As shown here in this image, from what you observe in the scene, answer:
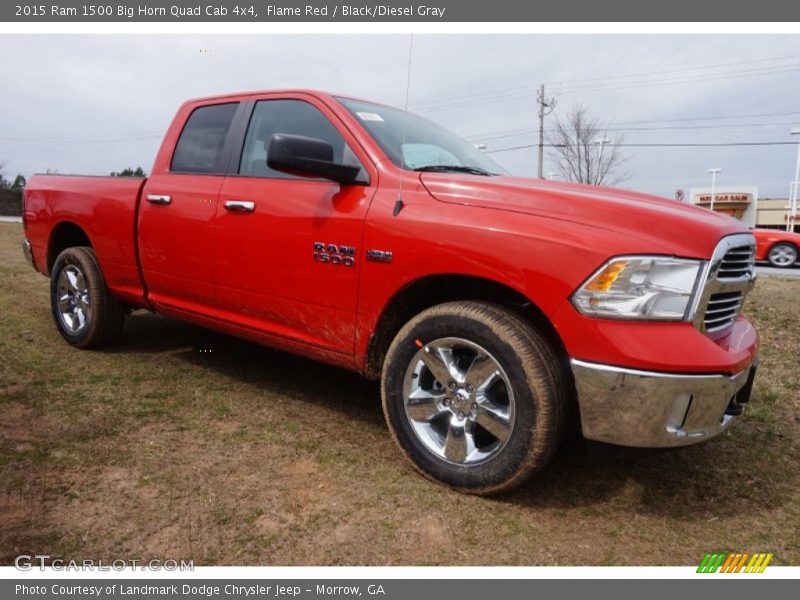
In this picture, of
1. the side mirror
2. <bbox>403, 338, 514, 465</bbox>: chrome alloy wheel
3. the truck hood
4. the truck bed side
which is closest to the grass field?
<bbox>403, 338, 514, 465</bbox>: chrome alloy wheel

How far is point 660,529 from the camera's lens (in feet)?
7.99

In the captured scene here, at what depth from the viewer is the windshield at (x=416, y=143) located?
10.3 ft

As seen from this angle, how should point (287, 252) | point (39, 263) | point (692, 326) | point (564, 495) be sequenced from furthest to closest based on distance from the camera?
point (39, 263) → point (287, 252) → point (564, 495) → point (692, 326)

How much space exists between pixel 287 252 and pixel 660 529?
7.25ft

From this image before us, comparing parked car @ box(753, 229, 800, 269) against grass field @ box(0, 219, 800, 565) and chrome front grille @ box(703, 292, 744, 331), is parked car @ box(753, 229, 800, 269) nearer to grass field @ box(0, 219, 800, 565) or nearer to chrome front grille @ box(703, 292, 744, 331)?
grass field @ box(0, 219, 800, 565)

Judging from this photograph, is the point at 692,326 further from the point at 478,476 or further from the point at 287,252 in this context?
the point at 287,252

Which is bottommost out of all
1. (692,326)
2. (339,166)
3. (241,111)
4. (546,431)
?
(546,431)

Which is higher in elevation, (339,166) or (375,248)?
(339,166)

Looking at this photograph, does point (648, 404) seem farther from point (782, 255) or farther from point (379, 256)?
point (782, 255)

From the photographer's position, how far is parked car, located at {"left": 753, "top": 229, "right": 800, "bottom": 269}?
14648 mm

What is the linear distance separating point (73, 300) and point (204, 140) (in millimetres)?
Result: 1892

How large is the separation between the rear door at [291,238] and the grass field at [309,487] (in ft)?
1.99

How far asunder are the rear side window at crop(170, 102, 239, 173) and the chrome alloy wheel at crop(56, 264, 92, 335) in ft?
4.50

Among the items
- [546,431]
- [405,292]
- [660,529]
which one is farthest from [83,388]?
[660,529]
